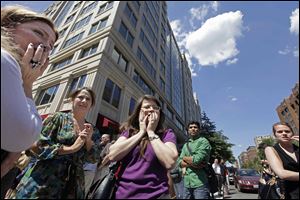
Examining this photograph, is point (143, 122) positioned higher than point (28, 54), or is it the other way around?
point (28, 54)

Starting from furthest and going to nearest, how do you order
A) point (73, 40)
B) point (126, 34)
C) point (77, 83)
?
point (73, 40), point (126, 34), point (77, 83)

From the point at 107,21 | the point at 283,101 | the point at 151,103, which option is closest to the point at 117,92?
the point at 107,21

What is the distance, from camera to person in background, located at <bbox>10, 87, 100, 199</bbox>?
135 cm

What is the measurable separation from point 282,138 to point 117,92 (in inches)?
494

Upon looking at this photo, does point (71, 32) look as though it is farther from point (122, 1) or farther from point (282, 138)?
point (282, 138)

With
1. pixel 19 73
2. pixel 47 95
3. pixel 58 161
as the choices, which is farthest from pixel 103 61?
pixel 19 73

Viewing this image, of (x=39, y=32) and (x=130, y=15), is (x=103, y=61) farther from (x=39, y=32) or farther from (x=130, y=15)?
(x=39, y=32)

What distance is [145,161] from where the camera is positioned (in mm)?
1499

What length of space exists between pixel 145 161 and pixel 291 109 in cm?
7078

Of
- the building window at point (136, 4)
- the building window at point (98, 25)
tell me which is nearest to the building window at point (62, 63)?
the building window at point (98, 25)

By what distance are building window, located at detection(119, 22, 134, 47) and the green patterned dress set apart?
1543cm

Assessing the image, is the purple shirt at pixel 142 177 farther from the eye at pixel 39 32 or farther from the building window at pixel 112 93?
the building window at pixel 112 93

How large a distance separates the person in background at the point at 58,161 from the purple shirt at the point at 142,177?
440 mm

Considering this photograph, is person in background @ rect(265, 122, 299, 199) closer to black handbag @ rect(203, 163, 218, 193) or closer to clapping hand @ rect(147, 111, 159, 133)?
black handbag @ rect(203, 163, 218, 193)
